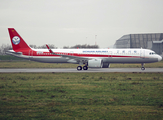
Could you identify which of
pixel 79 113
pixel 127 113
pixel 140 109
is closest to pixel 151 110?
pixel 140 109

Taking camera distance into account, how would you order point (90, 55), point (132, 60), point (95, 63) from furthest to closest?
point (90, 55)
point (132, 60)
point (95, 63)

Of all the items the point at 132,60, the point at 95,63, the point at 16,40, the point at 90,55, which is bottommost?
the point at 95,63

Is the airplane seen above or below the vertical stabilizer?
below

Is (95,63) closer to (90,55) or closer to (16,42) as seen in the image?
(90,55)

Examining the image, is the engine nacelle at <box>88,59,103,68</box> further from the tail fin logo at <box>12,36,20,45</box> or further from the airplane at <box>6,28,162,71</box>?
the tail fin logo at <box>12,36,20,45</box>

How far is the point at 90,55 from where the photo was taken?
36.5 m

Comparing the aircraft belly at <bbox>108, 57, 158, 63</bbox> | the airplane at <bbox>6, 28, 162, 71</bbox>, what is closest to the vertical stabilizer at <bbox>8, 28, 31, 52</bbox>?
the airplane at <bbox>6, 28, 162, 71</bbox>

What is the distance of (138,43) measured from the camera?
107 metres

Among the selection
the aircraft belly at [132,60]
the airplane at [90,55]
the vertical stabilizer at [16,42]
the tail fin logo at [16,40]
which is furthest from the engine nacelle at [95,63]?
the tail fin logo at [16,40]

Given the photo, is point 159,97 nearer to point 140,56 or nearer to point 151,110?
point 151,110

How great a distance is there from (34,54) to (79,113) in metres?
30.6

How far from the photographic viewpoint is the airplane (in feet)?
116

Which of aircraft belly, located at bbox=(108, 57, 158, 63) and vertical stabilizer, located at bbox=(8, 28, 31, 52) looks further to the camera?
vertical stabilizer, located at bbox=(8, 28, 31, 52)

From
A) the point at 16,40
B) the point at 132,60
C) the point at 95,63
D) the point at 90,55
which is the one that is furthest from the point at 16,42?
→ the point at 132,60
